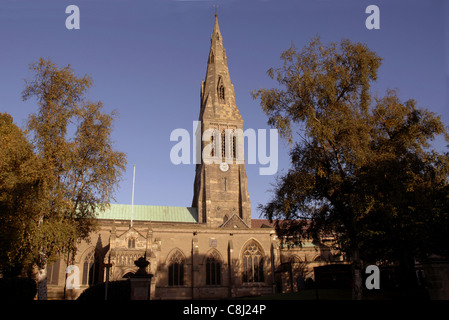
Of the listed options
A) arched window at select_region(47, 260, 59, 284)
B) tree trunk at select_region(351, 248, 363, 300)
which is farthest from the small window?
tree trunk at select_region(351, 248, 363, 300)

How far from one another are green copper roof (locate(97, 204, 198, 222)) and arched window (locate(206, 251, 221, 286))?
1236 centimetres

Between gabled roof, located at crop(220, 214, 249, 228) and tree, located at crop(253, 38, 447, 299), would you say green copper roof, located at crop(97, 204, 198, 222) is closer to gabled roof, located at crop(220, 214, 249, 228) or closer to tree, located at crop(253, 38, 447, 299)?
gabled roof, located at crop(220, 214, 249, 228)

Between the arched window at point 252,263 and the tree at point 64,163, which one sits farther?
the arched window at point 252,263

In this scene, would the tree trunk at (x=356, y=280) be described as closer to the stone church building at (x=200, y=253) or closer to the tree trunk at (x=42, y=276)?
the tree trunk at (x=42, y=276)

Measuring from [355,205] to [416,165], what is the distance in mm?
5885

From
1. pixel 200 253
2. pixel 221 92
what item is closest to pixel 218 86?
pixel 221 92

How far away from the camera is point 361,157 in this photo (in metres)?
17.7

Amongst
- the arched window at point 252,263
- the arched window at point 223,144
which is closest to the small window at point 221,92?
the arched window at point 223,144

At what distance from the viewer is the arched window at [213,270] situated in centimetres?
3872

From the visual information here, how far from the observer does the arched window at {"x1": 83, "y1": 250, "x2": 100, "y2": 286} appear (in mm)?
36062

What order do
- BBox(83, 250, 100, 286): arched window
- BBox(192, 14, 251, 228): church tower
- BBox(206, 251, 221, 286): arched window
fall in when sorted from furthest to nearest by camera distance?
1. BBox(192, 14, 251, 228): church tower
2. BBox(206, 251, 221, 286): arched window
3. BBox(83, 250, 100, 286): arched window

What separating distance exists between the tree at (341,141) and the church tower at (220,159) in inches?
1109

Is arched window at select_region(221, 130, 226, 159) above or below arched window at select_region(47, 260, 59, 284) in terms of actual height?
above

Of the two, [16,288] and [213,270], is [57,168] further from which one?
[213,270]
